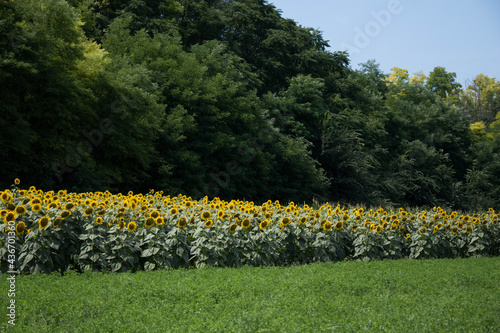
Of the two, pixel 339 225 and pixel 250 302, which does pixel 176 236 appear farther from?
pixel 339 225

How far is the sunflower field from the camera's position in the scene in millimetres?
5957

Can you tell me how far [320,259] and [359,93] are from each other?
94.6ft

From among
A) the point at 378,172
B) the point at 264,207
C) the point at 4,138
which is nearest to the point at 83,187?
the point at 4,138

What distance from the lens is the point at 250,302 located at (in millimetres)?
4949

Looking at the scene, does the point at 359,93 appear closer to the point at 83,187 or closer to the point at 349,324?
the point at 83,187

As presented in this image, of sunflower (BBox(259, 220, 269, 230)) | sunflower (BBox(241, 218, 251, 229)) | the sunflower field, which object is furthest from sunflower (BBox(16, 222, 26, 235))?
sunflower (BBox(259, 220, 269, 230))

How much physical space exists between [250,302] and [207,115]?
1720cm

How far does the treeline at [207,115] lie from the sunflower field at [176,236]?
6724 millimetres

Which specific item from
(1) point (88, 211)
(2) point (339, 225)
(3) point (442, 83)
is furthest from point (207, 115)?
(3) point (442, 83)

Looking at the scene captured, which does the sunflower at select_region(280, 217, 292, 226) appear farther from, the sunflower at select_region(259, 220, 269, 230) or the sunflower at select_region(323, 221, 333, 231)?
the sunflower at select_region(323, 221, 333, 231)

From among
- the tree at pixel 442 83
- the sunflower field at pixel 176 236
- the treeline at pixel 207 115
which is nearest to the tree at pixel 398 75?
the tree at pixel 442 83

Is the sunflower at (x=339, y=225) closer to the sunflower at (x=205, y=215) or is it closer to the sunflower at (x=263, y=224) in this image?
the sunflower at (x=263, y=224)

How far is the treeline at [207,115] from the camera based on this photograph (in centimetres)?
1420

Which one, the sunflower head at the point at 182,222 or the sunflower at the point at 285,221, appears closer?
the sunflower head at the point at 182,222
